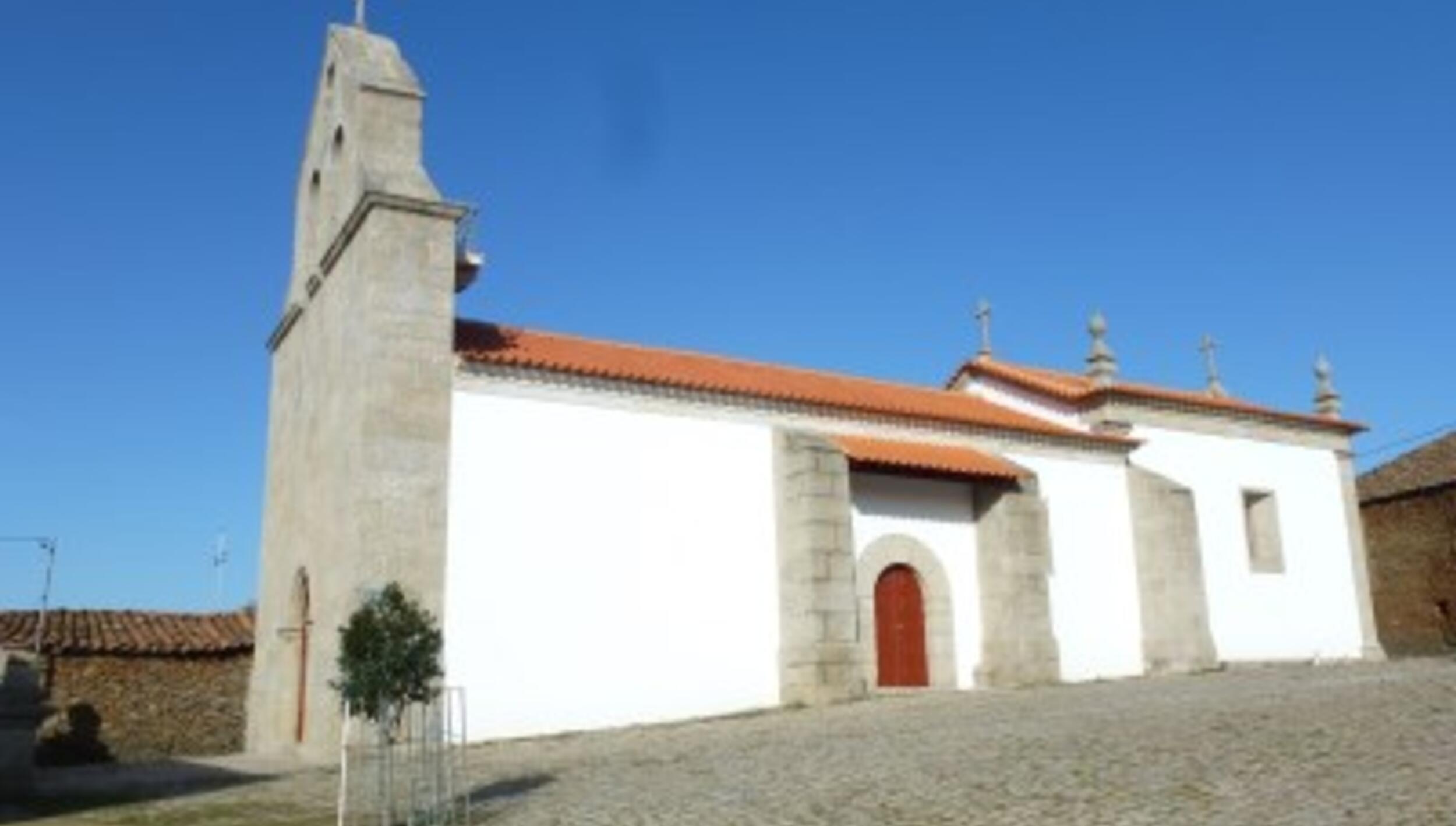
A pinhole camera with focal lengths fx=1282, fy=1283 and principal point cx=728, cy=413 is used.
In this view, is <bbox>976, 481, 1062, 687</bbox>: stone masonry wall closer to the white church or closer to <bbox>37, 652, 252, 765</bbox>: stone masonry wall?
the white church

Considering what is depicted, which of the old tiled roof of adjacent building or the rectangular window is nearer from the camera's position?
the rectangular window

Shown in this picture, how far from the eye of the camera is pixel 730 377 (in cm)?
2212

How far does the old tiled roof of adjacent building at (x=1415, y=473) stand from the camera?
35281 mm

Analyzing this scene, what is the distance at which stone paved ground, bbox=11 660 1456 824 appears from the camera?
29.4ft


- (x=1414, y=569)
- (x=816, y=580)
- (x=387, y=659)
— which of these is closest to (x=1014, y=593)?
(x=816, y=580)

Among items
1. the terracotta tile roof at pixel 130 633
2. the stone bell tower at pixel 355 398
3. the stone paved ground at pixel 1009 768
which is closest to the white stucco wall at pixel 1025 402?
the stone paved ground at pixel 1009 768

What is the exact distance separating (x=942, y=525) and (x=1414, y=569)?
1989 centimetres

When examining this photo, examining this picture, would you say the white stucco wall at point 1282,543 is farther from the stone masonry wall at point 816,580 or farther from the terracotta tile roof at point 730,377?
the stone masonry wall at point 816,580

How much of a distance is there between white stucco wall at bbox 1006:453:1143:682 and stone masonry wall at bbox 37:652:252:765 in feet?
51.1

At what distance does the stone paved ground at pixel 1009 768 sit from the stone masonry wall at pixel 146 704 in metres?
9.99

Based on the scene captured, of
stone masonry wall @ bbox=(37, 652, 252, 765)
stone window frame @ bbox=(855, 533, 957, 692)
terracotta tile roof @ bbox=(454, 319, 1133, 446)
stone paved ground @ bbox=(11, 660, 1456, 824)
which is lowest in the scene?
stone paved ground @ bbox=(11, 660, 1456, 824)

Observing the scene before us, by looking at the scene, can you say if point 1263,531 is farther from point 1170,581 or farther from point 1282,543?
point 1170,581

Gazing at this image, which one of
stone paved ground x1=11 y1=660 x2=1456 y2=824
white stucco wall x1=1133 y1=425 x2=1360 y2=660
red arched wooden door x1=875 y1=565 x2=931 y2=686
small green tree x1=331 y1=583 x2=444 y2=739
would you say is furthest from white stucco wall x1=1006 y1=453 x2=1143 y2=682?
small green tree x1=331 y1=583 x2=444 y2=739

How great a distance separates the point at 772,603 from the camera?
65.9ft
